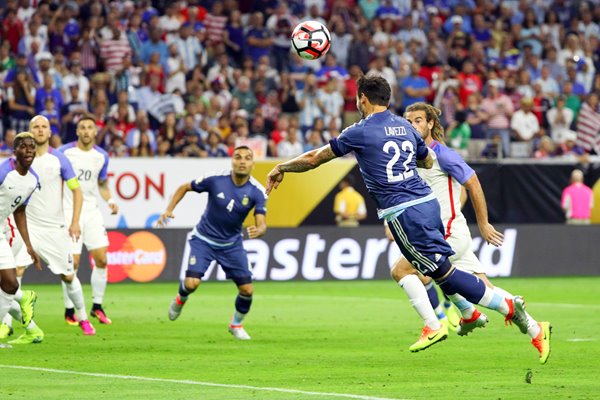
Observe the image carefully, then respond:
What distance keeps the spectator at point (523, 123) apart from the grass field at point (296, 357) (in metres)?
9.41

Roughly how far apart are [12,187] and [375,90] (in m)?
4.26

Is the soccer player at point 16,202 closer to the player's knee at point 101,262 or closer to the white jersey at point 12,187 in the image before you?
the white jersey at point 12,187

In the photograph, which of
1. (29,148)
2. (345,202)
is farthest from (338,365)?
(345,202)

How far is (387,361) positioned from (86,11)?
17712 millimetres

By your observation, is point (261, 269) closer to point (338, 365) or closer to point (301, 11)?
point (301, 11)

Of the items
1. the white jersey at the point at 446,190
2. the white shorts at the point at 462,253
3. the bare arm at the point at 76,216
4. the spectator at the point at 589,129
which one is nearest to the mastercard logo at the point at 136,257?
the bare arm at the point at 76,216

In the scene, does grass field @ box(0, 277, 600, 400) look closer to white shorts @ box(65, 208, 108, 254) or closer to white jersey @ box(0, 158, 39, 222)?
white shorts @ box(65, 208, 108, 254)

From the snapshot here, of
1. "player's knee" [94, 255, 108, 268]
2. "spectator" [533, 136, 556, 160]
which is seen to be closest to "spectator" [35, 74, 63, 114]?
"player's knee" [94, 255, 108, 268]

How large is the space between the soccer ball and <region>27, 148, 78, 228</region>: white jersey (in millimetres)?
3304

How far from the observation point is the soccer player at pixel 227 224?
587 inches

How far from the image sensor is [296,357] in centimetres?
1266

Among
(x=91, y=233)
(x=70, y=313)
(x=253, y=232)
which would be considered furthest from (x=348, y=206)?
(x=253, y=232)

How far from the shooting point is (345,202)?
26.9 m

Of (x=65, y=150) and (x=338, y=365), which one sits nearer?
(x=338, y=365)
